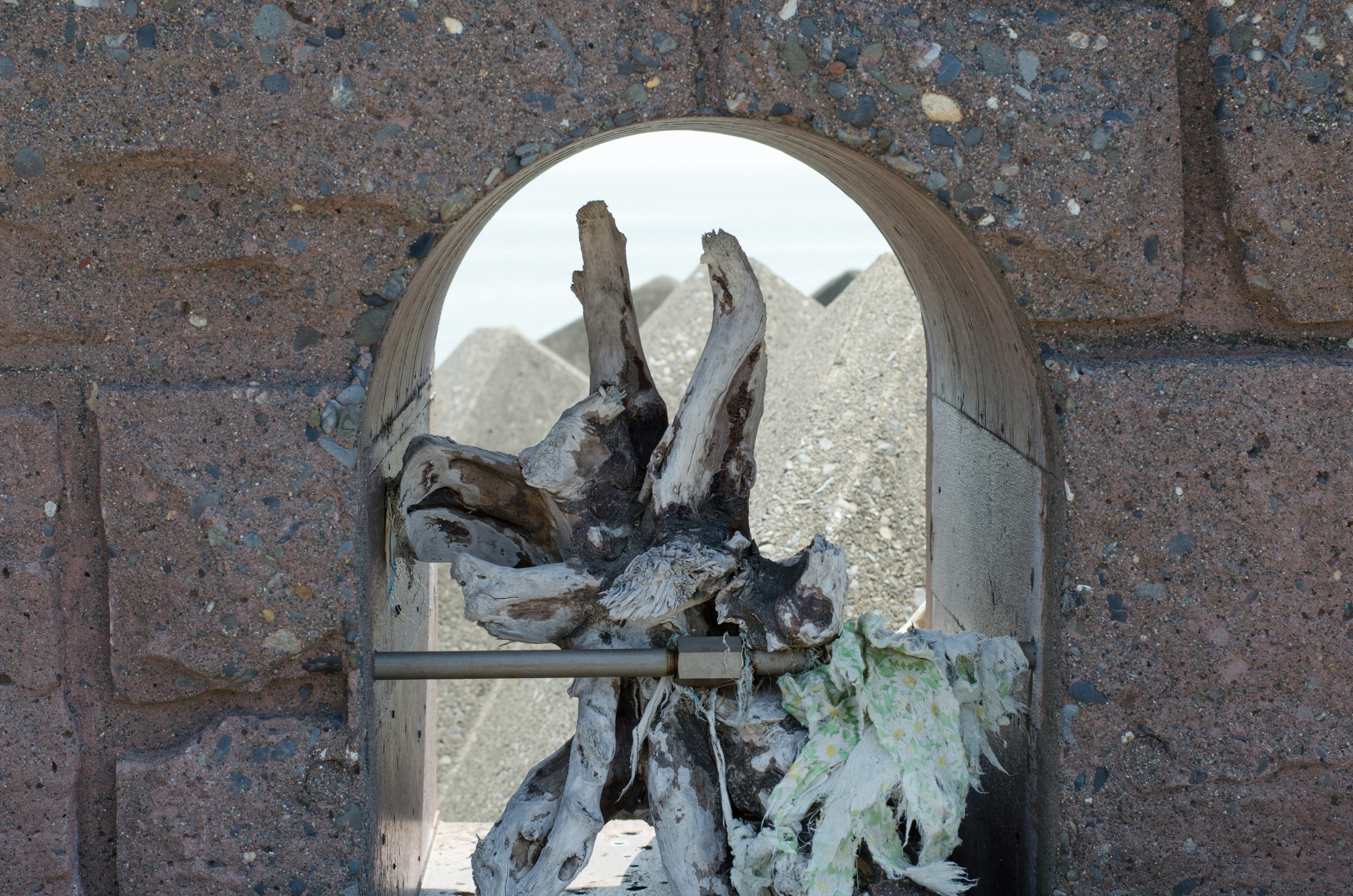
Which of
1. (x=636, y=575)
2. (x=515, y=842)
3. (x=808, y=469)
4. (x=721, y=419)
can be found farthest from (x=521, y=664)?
(x=808, y=469)

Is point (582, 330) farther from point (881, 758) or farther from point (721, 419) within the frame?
point (881, 758)

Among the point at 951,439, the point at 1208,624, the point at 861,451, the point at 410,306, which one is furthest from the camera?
the point at 861,451

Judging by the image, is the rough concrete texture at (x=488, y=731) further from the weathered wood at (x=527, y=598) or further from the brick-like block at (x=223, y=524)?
the brick-like block at (x=223, y=524)

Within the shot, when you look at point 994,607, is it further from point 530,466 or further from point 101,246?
point 101,246

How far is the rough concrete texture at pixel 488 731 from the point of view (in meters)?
4.69

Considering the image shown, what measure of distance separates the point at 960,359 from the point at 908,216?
0.42 meters

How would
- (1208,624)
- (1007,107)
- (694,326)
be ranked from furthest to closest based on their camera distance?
(694,326) → (1208,624) → (1007,107)

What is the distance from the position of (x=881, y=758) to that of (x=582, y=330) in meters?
7.31

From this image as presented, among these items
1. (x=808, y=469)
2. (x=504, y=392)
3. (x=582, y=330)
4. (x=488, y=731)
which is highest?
(x=582, y=330)

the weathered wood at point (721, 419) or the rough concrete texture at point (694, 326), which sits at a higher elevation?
the rough concrete texture at point (694, 326)

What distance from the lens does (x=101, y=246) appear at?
1983 mm

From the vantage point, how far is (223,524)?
6.53 feet

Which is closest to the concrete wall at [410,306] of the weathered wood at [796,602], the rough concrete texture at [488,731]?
the weathered wood at [796,602]

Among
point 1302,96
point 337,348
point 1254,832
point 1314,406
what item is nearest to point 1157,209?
point 1302,96
